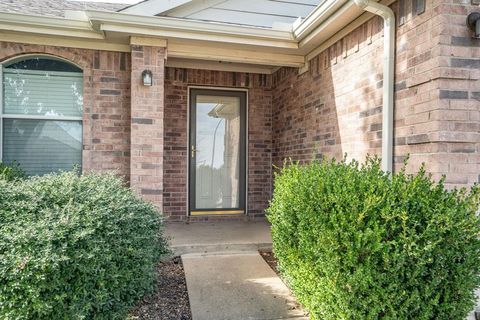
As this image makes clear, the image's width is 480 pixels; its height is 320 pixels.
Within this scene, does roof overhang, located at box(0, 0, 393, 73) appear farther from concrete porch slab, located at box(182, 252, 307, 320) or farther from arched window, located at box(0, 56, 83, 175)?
concrete porch slab, located at box(182, 252, 307, 320)

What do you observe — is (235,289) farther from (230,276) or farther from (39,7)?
(39,7)

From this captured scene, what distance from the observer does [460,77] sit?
2734 mm

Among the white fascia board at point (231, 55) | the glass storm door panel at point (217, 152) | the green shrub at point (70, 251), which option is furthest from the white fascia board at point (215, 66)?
the green shrub at point (70, 251)

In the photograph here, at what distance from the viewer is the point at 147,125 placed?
4414mm

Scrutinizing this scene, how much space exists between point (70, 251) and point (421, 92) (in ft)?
9.68

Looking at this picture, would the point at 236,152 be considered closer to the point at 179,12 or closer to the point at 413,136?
the point at 179,12

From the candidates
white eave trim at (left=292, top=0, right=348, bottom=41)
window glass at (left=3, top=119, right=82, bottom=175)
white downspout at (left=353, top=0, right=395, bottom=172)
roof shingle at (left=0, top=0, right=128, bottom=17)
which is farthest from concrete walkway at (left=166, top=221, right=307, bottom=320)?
roof shingle at (left=0, top=0, right=128, bottom=17)

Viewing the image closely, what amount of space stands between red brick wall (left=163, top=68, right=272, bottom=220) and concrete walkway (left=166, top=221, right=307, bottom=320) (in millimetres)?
846

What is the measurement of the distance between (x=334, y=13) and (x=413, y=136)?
5.49 feet

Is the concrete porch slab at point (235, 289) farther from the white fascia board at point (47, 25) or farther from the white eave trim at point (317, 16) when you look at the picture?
the white fascia board at point (47, 25)

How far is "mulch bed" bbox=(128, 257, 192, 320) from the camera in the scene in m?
2.66

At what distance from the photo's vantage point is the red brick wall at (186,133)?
584cm

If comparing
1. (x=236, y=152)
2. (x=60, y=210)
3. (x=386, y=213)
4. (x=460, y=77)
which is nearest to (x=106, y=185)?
(x=60, y=210)

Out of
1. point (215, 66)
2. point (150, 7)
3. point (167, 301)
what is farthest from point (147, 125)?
point (167, 301)
